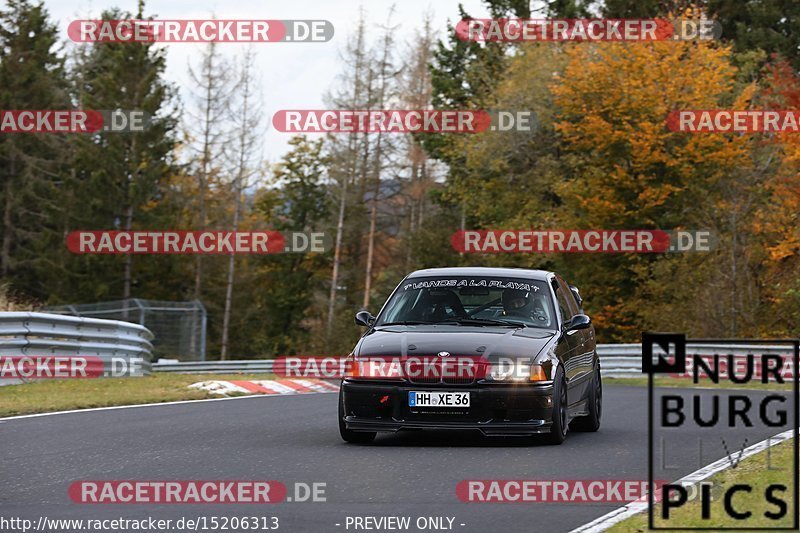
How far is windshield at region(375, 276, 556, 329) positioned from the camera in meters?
12.4

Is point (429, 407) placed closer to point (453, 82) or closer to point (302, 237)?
point (453, 82)

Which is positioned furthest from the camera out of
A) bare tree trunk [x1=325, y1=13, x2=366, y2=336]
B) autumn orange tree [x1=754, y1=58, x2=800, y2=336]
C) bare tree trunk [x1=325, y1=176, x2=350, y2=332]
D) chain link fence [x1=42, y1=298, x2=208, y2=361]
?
bare tree trunk [x1=325, y1=176, x2=350, y2=332]

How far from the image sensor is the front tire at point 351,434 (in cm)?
1155

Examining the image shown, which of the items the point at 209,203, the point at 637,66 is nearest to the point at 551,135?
the point at 637,66

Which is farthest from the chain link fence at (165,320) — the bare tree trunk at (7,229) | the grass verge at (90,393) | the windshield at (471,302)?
the bare tree trunk at (7,229)

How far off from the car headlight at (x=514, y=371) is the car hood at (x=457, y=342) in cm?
7

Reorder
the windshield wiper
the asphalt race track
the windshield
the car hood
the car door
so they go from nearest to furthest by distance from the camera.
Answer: the asphalt race track → the car hood → the windshield wiper → the windshield → the car door

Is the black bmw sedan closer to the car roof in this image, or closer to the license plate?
the license plate

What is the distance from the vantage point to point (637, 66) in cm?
4672

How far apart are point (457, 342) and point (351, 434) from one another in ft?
4.13

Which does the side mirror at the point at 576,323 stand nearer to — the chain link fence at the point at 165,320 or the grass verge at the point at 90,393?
the grass verge at the point at 90,393

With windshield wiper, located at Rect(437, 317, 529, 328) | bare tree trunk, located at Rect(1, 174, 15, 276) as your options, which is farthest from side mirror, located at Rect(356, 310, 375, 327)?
bare tree trunk, located at Rect(1, 174, 15, 276)

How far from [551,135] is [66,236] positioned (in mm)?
23899

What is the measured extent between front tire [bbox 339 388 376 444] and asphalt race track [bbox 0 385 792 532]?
0.44 feet
